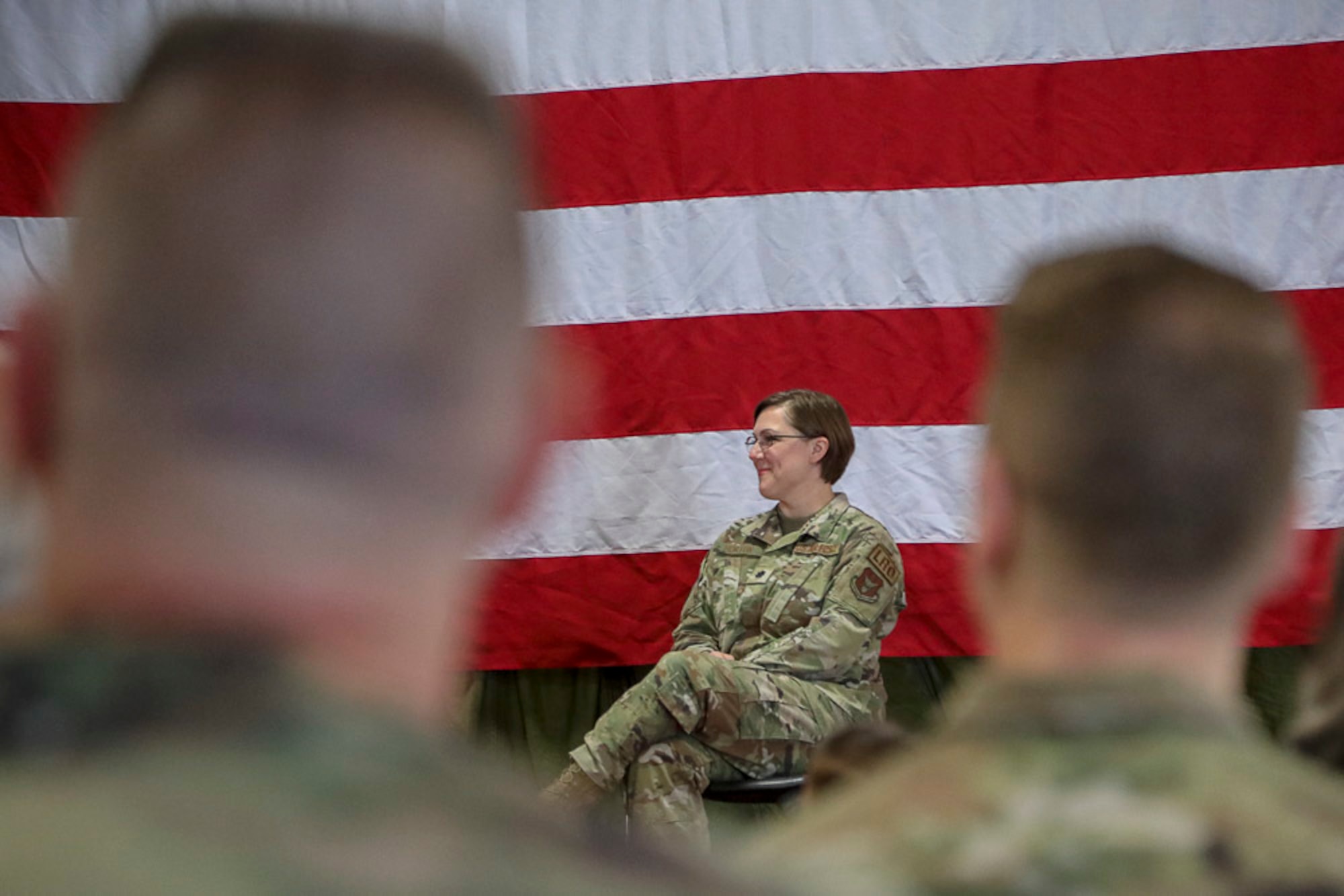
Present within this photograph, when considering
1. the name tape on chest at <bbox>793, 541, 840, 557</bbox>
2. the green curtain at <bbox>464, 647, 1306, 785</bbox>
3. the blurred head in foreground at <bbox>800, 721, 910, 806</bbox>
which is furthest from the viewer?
the green curtain at <bbox>464, 647, 1306, 785</bbox>

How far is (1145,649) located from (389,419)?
37 cm

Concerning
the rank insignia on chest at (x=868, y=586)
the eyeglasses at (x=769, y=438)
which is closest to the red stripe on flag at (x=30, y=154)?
the eyeglasses at (x=769, y=438)

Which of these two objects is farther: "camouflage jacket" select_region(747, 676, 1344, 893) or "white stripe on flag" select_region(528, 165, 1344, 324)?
"white stripe on flag" select_region(528, 165, 1344, 324)

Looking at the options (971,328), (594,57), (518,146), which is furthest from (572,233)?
(518,146)

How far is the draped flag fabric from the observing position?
3086 mm

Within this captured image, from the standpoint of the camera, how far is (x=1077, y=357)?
0.64m

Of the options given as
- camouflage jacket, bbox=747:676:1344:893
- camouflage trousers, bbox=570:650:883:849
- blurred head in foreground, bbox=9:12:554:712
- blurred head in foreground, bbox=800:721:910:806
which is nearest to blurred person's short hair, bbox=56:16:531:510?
blurred head in foreground, bbox=9:12:554:712

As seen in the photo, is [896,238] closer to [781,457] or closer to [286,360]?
[781,457]

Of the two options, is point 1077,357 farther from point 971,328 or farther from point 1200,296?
point 971,328

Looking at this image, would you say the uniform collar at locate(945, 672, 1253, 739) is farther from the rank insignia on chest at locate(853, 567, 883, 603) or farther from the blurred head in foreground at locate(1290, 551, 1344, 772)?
the rank insignia on chest at locate(853, 567, 883, 603)

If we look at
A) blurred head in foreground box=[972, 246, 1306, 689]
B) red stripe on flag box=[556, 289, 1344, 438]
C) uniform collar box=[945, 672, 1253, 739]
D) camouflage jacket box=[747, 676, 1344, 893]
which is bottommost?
red stripe on flag box=[556, 289, 1344, 438]

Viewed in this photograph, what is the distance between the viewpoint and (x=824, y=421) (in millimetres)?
2955

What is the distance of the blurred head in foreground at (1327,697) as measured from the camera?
0.86 metres

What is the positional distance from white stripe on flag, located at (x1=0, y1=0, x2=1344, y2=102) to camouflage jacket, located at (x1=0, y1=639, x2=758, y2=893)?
9.49 feet
